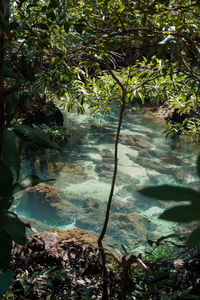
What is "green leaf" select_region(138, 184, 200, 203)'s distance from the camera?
34 cm

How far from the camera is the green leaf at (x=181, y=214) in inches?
13.1

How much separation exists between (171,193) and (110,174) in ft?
15.9

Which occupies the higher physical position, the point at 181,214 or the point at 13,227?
the point at 181,214

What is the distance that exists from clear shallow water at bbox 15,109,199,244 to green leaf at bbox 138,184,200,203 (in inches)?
78.0

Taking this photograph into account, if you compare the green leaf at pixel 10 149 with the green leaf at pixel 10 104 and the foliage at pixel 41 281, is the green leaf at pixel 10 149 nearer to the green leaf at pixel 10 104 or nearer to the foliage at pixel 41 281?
the green leaf at pixel 10 104

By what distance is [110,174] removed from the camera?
17.0 feet

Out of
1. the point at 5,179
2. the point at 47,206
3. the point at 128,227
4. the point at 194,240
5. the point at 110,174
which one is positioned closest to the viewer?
the point at 194,240

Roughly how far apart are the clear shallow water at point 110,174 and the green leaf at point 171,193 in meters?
1.98

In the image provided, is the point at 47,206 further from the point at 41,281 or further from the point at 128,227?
the point at 41,281

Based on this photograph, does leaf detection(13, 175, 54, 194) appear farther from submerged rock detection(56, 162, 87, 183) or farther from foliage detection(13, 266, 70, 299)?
submerged rock detection(56, 162, 87, 183)

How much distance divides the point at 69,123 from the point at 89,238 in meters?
5.53

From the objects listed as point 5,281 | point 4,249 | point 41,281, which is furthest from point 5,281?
point 41,281

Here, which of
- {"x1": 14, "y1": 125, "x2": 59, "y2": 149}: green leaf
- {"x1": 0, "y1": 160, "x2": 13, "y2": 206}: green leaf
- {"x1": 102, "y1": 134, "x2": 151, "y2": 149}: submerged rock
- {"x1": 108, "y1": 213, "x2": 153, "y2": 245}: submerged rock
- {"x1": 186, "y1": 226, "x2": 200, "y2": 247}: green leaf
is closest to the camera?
{"x1": 186, "y1": 226, "x2": 200, "y2": 247}: green leaf

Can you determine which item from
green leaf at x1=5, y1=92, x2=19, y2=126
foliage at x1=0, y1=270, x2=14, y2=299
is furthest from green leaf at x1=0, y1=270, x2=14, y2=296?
green leaf at x1=5, y1=92, x2=19, y2=126
